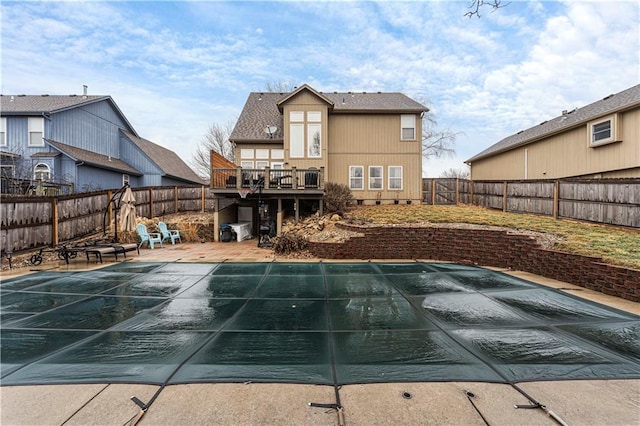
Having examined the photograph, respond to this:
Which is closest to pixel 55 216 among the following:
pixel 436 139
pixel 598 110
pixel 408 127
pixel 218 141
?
pixel 408 127

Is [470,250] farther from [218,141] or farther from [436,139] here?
[218,141]

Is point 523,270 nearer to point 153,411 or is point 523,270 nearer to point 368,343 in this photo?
point 368,343

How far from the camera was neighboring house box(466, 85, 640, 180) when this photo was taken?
1105cm

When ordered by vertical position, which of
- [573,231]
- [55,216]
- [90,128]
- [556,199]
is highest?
[90,128]

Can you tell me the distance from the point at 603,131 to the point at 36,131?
2783 centimetres

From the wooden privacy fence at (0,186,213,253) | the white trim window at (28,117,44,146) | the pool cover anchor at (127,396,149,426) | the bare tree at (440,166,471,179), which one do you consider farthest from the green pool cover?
the bare tree at (440,166,471,179)

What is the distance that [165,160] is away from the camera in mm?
23438

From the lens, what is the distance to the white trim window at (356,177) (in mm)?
16016

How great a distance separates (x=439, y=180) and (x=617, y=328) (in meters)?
14.3

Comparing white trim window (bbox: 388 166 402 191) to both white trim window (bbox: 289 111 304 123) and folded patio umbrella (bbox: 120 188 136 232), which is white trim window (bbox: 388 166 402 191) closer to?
white trim window (bbox: 289 111 304 123)

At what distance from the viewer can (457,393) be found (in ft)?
8.15

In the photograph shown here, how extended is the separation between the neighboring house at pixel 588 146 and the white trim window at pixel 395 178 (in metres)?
7.53

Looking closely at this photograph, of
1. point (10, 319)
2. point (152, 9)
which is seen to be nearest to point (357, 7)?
point (152, 9)

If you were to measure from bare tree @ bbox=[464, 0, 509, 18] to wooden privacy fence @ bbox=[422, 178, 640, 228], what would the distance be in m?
8.60
